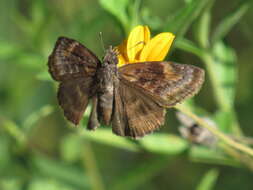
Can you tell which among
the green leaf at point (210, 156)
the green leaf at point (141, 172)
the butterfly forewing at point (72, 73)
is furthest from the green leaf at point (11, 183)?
the butterfly forewing at point (72, 73)

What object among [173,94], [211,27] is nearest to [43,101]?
[211,27]

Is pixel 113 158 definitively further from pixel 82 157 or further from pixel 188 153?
pixel 188 153

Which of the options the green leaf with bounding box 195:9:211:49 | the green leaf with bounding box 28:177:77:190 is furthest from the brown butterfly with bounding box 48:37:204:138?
the green leaf with bounding box 28:177:77:190

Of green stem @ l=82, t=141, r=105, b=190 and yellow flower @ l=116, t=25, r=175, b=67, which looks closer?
yellow flower @ l=116, t=25, r=175, b=67

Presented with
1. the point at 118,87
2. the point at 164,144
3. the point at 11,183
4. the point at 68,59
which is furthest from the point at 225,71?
the point at 11,183

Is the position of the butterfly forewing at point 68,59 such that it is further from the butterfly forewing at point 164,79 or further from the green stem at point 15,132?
the green stem at point 15,132

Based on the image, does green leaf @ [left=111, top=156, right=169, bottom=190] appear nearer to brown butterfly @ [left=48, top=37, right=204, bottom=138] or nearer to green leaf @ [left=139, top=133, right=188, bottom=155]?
green leaf @ [left=139, top=133, right=188, bottom=155]
